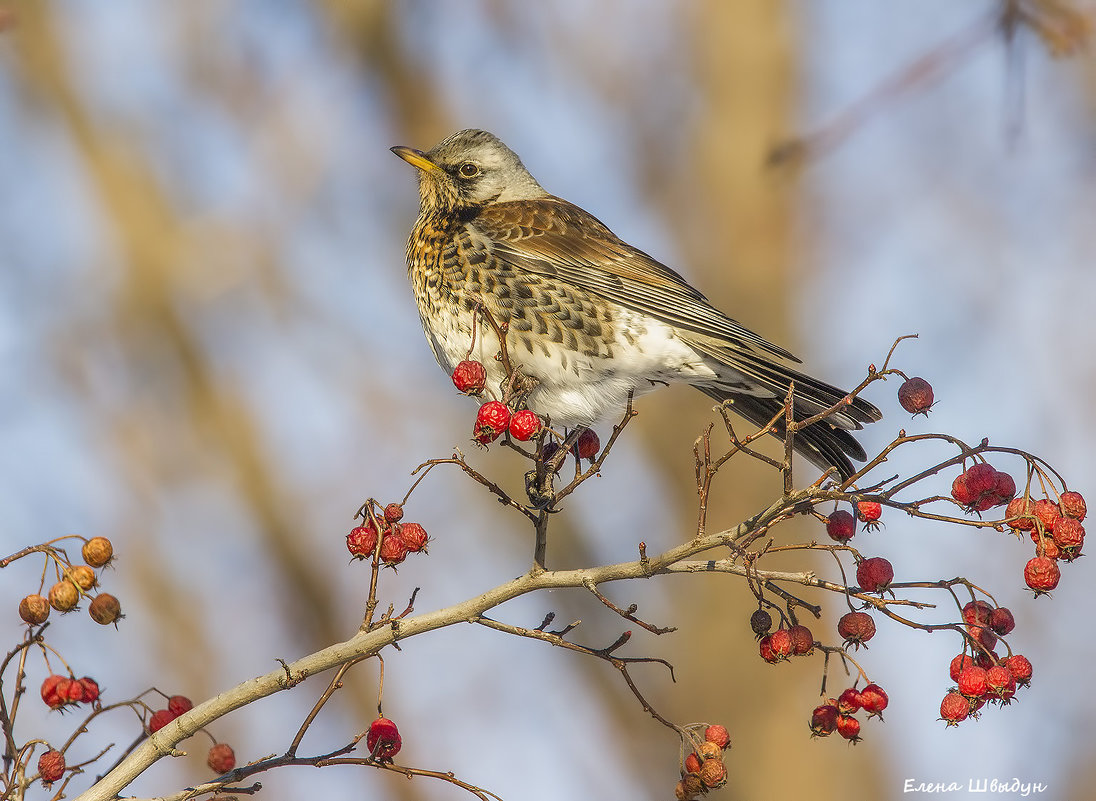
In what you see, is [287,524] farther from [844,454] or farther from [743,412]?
[844,454]

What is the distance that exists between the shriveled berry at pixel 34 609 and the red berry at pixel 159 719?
1.21 feet

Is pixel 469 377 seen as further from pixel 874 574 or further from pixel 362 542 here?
pixel 874 574

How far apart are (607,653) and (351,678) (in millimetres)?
5365

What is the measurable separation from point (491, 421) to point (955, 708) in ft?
4.00

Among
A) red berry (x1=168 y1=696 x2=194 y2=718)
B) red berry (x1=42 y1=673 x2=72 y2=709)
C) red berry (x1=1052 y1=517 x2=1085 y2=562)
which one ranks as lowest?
red berry (x1=42 y1=673 x2=72 y2=709)

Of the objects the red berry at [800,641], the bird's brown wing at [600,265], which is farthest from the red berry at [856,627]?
the bird's brown wing at [600,265]

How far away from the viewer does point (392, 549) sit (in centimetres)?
245

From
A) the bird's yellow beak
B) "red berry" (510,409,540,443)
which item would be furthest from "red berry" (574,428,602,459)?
the bird's yellow beak

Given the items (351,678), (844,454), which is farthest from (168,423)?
(844,454)

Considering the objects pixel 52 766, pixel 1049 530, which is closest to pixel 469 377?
pixel 52 766

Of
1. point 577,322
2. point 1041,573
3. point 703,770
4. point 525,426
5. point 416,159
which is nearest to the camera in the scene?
point 1041,573

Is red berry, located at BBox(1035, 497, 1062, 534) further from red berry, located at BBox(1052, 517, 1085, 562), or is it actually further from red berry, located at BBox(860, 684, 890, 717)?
red berry, located at BBox(860, 684, 890, 717)

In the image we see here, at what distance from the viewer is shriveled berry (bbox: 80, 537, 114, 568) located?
238 centimetres

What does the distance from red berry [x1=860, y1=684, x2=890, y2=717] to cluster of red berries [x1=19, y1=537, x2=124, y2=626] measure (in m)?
1.61
